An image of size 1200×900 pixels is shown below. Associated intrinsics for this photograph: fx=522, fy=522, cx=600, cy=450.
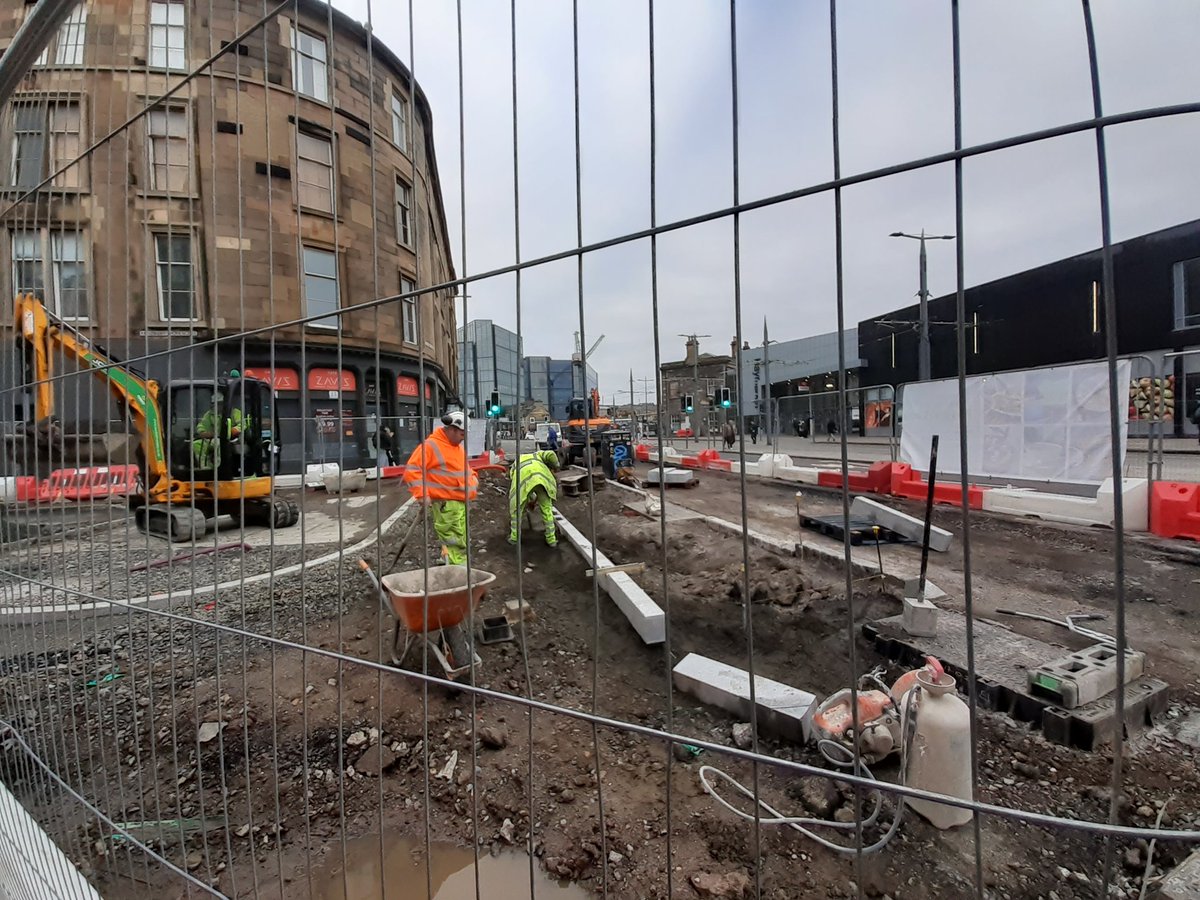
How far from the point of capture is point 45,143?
119 inches

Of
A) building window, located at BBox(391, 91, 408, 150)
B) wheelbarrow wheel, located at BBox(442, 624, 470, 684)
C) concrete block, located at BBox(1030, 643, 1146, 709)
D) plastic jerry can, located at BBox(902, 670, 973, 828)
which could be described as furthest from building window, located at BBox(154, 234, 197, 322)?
concrete block, located at BBox(1030, 643, 1146, 709)

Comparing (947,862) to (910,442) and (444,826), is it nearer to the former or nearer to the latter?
(444,826)

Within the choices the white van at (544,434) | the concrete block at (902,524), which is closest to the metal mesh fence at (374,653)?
the concrete block at (902,524)

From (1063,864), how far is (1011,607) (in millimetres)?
3376

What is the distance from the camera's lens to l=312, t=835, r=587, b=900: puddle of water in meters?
2.30

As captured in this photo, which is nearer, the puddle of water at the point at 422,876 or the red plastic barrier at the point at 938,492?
the puddle of water at the point at 422,876

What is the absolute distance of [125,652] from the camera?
4.33 m

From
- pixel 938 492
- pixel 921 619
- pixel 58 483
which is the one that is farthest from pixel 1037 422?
pixel 58 483

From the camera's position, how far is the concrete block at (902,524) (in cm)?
601

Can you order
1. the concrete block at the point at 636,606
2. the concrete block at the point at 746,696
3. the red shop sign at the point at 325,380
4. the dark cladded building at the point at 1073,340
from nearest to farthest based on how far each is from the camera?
the concrete block at the point at 746,696 < the concrete block at the point at 636,606 < the dark cladded building at the point at 1073,340 < the red shop sign at the point at 325,380

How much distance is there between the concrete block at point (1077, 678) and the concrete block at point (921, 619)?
72cm

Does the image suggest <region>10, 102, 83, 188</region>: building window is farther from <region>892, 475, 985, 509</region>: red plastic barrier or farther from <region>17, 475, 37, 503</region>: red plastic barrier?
<region>892, 475, 985, 509</region>: red plastic barrier

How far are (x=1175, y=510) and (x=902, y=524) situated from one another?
4.04 meters

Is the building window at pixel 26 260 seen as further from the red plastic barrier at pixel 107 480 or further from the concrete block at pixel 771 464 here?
the concrete block at pixel 771 464
